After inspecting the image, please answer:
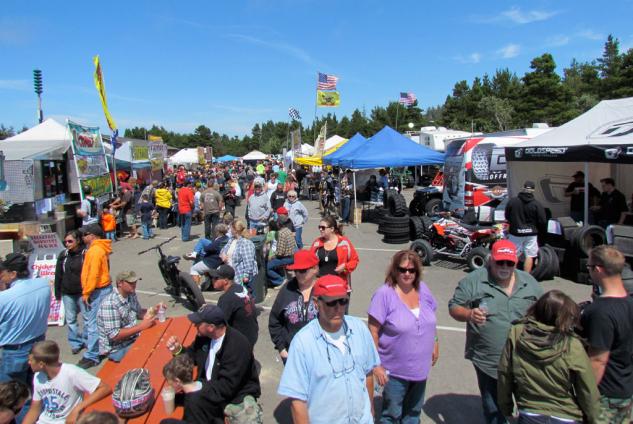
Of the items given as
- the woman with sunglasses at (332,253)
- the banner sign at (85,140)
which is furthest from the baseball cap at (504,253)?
Result: the banner sign at (85,140)

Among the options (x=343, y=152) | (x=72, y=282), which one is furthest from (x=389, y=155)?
(x=72, y=282)

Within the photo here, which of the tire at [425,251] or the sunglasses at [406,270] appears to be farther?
the tire at [425,251]

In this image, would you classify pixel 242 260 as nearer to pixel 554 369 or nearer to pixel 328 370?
pixel 328 370

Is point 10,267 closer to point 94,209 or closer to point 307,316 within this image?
point 307,316

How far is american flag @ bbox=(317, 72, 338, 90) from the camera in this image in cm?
2407

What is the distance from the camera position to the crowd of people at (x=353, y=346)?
2.26 metres

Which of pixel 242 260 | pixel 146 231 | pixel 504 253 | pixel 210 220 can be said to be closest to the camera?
pixel 504 253

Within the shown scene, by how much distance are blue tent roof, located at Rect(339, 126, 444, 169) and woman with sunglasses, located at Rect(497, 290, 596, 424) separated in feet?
36.8

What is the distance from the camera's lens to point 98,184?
12.5 metres

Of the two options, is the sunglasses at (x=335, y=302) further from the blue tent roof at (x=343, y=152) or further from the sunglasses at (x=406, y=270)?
the blue tent roof at (x=343, y=152)

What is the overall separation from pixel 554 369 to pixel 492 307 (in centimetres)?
70

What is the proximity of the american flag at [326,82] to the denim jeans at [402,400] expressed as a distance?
73.7 feet

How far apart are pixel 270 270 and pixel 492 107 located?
47.2 m

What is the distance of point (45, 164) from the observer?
14.1m
